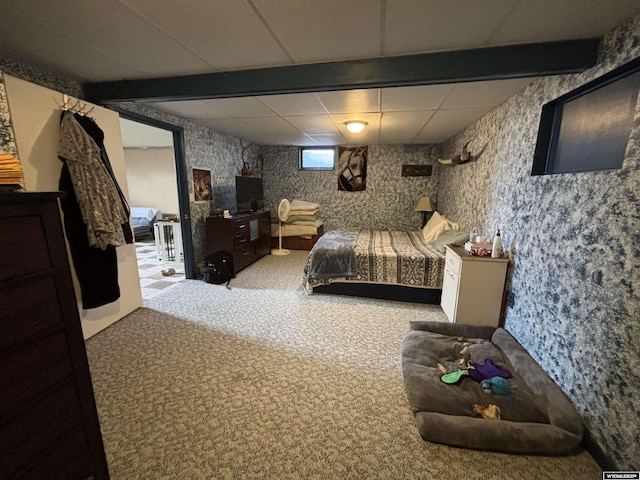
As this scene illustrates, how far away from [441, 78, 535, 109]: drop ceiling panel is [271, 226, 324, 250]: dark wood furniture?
329cm

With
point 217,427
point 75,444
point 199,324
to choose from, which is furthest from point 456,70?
point 199,324

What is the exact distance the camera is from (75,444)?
108 centimetres

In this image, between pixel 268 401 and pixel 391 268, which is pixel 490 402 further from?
pixel 391 268

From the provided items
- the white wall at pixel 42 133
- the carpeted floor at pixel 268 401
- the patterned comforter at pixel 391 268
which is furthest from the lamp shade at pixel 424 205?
the white wall at pixel 42 133

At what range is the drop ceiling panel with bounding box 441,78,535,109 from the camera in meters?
2.15

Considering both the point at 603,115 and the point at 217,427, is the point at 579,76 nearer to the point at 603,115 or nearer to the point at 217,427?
the point at 603,115

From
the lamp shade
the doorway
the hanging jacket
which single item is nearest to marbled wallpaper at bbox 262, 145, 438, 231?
the lamp shade

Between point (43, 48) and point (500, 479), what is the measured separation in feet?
11.6

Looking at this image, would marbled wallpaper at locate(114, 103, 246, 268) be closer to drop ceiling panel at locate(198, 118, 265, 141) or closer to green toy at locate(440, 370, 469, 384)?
drop ceiling panel at locate(198, 118, 265, 141)

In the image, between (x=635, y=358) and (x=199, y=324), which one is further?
(x=199, y=324)

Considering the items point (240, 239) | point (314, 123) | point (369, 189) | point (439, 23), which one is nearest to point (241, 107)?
point (314, 123)

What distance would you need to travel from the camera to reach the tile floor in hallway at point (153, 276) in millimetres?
3422

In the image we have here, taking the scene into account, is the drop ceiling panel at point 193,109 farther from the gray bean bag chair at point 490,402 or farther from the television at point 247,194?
the gray bean bag chair at point 490,402

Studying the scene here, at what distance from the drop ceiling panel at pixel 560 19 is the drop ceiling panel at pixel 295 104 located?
60.6 inches
